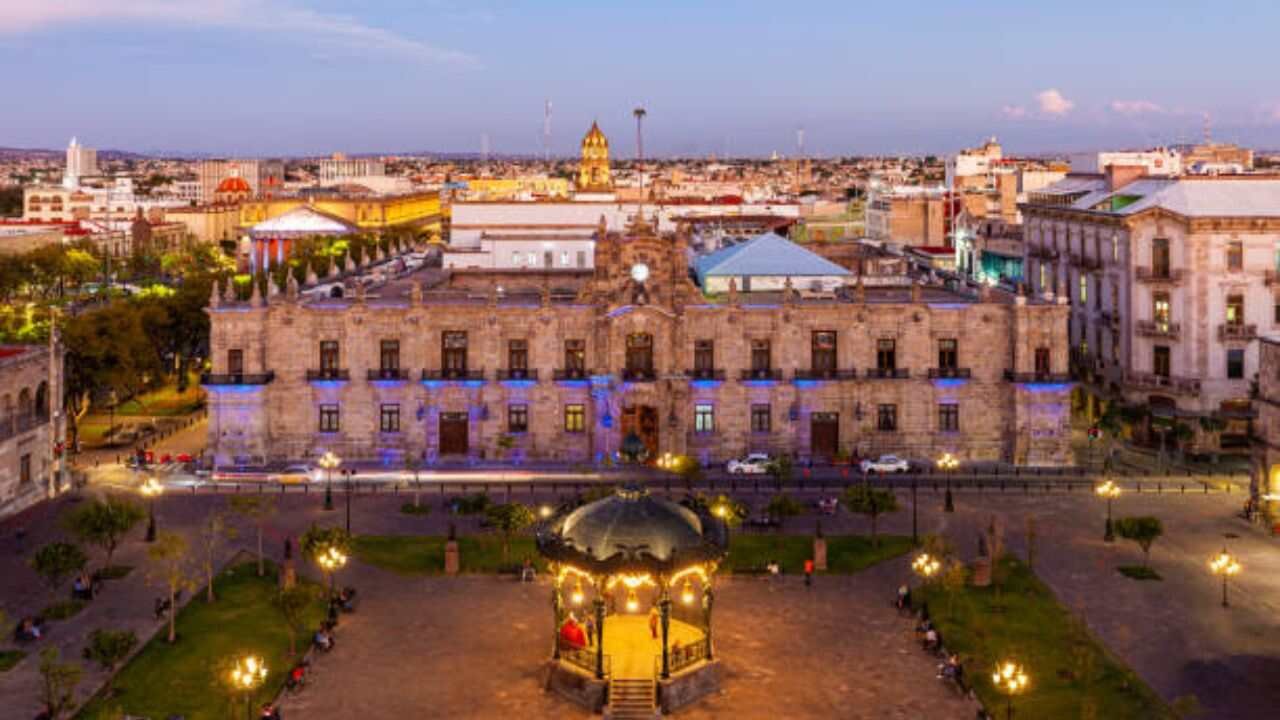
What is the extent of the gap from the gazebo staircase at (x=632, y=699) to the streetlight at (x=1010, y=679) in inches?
388

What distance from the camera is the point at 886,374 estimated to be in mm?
77750

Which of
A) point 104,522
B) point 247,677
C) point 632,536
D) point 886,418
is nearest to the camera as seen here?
point 247,677

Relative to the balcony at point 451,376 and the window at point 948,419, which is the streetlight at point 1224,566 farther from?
the balcony at point 451,376

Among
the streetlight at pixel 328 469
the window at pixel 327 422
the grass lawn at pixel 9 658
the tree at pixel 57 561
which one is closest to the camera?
the grass lawn at pixel 9 658

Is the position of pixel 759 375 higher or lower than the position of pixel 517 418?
higher

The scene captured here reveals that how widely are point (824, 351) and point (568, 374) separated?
14316 millimetres

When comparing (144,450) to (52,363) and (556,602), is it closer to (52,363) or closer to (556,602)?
(52,363)

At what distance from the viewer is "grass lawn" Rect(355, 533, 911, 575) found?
186 ft

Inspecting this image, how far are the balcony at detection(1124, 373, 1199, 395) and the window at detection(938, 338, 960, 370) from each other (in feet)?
46.6

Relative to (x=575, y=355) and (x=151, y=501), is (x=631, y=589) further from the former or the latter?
(x=575, y=355)

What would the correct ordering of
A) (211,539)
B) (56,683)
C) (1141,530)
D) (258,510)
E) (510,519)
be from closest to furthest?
(56,683) → (1141,530) → (510,519) → (258,510) → (211,539)

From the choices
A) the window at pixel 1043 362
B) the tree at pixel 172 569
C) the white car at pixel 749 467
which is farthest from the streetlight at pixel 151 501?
the window at pixel 1043 362

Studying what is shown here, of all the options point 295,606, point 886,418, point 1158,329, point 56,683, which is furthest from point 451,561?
point 1158,329

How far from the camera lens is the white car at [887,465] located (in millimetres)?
75750
